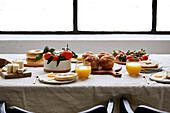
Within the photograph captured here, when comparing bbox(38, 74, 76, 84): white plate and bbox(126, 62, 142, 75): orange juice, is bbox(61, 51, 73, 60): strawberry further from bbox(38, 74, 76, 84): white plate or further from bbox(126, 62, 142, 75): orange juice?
bbox(126, 62, 142, 75): orange juice

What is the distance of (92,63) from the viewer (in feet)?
6.23

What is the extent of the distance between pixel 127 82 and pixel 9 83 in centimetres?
70

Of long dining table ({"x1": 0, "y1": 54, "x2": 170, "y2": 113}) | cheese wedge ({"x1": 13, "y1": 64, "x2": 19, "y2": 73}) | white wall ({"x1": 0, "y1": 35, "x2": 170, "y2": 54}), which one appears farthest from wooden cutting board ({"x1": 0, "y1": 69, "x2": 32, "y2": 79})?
white wall ({"x1": 0, "y1": 35, "x2": 170, "y2": 54})

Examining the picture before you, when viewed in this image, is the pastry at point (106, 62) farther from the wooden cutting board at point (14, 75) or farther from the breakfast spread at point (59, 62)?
the wooden cutting board at point (14, 75)

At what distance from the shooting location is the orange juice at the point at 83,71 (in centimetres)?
174

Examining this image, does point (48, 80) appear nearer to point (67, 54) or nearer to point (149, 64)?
point (67, 54)

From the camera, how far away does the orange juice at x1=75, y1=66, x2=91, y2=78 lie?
1742mm
